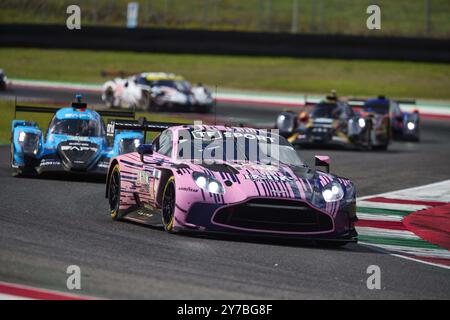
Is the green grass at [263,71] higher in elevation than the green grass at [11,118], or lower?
higher

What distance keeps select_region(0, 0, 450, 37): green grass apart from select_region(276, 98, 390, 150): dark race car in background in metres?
22.4

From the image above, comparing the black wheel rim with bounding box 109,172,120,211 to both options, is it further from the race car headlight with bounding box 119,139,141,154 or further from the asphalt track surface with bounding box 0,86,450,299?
the race car headlight with bounding box 119,139,141,154

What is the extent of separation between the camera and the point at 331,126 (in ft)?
83.4

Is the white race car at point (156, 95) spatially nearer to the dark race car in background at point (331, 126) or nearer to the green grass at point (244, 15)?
the dark race car in background at point (331, 126)

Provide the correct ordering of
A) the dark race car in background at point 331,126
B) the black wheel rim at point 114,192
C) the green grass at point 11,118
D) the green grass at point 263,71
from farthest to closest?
the green grass at point 263,71 < the green grass at point 11,118 < the dark race car in background at point 331,126 < the black wheel rim at point 114,192

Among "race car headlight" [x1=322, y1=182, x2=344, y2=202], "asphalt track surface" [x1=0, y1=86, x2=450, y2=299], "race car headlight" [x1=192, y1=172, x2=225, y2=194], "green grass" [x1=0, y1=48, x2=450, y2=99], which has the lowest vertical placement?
"asphalt track surface" [x1=0, y1=86, x2=450, y2=299]

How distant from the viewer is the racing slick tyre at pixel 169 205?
38.0 feet

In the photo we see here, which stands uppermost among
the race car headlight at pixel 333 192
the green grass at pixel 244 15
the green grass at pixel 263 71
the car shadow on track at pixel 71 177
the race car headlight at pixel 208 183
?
the green grass at pixel 244 15

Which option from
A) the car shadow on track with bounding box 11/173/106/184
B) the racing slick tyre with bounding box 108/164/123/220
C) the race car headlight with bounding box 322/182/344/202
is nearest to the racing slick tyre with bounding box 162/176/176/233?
the racing slick tyre with bounding box 108/164/123/220

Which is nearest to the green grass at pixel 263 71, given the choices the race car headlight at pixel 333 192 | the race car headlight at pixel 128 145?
the race car headlight at pixel 128 145

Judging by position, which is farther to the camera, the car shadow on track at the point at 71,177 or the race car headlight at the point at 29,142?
the car shadow on track at the point at 71,177

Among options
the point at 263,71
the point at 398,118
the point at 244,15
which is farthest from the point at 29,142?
the point at 244,15

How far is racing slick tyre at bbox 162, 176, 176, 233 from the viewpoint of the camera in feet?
38.0

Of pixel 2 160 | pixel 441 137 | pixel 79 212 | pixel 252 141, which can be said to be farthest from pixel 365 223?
pixel 441 137
